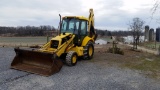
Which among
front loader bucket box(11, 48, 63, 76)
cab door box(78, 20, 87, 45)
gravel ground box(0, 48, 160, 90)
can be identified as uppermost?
cab door box(78, 20, 87, 45)

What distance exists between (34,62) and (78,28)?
317 cm

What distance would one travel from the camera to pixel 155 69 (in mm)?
11055

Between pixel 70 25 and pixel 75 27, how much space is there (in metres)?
0.31

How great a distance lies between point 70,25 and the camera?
1204 centimetres

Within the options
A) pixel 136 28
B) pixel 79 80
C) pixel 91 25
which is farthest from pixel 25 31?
pixel 79 80

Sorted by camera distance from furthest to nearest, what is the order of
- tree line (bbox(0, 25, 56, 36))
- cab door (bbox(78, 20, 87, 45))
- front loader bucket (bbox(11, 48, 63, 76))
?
tree line (bbox(0, 25, 56, 36)) < cab door (bbox(78, 20, 87, 45)) < front loader bucket (bbox(11, 48, 63, 76))

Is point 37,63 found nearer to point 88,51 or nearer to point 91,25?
point 88,51

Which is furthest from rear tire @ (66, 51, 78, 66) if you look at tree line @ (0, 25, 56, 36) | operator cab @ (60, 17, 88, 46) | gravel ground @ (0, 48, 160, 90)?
tree line @ (0, 25, 56, 36)

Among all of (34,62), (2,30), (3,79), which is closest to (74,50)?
(34,62)

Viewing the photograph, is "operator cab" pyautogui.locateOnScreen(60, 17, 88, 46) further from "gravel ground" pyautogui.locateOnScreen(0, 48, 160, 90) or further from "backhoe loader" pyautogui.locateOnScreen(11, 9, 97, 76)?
"gravel ground" pyautogui.locateOnScreen(0, 48, 160, 90)

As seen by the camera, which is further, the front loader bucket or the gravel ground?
the front loader bucket

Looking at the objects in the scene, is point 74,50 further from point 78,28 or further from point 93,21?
point 93,21

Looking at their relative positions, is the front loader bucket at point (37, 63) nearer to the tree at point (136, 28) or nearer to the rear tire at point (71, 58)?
the rear tire at point (71, 58)

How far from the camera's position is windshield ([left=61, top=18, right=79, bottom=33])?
11.9m
